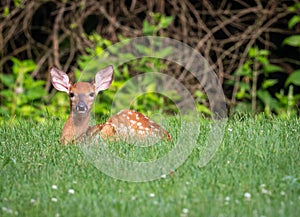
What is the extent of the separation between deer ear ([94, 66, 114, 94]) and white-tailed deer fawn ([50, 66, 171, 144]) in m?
0.02

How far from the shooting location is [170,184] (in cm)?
435

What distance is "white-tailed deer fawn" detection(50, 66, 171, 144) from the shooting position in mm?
5398

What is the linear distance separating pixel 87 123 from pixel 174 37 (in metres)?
3.79

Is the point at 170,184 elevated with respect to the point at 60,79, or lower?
lower

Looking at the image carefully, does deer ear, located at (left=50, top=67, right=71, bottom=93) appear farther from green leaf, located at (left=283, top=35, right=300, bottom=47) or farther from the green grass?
green leaf, located at (left=283, top=35, right=300, bottom=47)

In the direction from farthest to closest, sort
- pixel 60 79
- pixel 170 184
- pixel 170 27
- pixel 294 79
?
pixel 170 27 < pixel 294 79 < pixel 60 79 < pixel 170 184

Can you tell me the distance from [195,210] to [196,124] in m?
2.19

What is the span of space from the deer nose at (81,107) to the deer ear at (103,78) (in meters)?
0.26

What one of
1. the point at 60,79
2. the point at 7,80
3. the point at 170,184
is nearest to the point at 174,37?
the point at 7,80

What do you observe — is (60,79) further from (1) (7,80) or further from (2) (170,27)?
(2) (170,27)

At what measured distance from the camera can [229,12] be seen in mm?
9125

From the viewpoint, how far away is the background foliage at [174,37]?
29.3 feet

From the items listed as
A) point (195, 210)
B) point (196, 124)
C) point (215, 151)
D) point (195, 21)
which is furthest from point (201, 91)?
point (195, 210)

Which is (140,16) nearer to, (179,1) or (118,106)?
(179,1)
